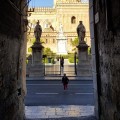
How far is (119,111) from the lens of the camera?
6555mm

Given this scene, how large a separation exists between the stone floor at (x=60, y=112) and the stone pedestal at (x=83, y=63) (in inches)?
620

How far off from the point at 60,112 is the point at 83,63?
17.8 meters

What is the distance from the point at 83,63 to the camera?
95.9 ft

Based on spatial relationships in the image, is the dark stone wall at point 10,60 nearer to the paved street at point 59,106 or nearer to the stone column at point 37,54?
the paved street at point 59,106

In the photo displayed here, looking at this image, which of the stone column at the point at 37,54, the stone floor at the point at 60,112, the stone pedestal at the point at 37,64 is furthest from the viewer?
the stone column at the point at 37,54

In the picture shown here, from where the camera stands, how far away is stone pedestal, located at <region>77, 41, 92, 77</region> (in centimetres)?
2869

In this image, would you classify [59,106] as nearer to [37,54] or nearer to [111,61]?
[111,61]

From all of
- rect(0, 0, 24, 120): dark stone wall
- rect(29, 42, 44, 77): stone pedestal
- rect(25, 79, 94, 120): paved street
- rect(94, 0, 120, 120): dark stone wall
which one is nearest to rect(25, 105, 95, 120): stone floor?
rect(25, 79, 94, 120): paved street

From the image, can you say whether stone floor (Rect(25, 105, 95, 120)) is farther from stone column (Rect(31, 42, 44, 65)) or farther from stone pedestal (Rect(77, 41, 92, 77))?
stone column (Rect(31, 42, 44, 65))

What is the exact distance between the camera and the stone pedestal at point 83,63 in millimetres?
28688

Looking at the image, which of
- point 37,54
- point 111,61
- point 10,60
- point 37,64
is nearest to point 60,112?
point 10,60

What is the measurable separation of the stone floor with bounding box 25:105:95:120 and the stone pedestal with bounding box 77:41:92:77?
620 inches

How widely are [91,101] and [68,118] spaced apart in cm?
423

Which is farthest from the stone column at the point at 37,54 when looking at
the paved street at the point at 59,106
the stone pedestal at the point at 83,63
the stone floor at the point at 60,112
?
the stone floor at the point at 60,112
